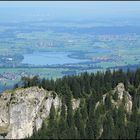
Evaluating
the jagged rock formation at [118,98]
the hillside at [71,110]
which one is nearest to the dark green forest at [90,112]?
the hillside at [71,110]

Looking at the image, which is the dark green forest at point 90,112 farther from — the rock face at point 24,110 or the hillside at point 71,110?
the rock face at point 24,110

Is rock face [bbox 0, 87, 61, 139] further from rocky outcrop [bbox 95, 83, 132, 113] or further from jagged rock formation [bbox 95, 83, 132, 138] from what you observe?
rocky outcrop [bbox 95, 83, 132, 113]

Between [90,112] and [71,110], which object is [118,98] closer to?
[90,112]

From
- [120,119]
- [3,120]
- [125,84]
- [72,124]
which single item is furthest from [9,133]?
[125,84]

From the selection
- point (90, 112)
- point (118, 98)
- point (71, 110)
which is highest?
point (118, 98)

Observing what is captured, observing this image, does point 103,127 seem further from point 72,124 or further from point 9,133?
point 9,133

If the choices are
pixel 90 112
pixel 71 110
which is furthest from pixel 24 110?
pixel 90 112

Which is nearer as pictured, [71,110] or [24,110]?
[24,110]

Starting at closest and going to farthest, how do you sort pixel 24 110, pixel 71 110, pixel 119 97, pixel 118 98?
pixel 24 110
pixel 71 110
pixel 118 98
pixel 119 97
